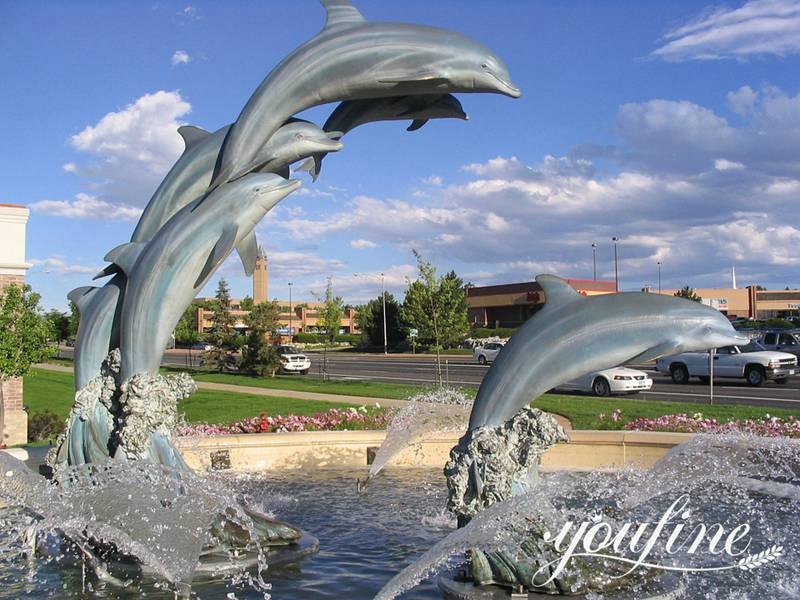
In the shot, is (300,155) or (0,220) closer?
(300,155)

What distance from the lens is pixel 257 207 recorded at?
314 inches

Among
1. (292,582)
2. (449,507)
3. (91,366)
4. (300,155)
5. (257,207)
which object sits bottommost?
(292,582)

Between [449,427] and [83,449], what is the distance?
245 inches

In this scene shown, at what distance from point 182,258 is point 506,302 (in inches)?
2536

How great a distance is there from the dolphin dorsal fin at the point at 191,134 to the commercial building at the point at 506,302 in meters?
58.3

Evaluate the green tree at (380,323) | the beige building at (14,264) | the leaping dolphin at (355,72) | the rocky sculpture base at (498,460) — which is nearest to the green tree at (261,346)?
the beige building at (14,264)

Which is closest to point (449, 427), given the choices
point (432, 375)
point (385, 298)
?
point (432, 375)

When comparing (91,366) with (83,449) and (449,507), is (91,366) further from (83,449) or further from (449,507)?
(449,507)

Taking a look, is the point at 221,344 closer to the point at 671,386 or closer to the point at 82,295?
the point at 671,386

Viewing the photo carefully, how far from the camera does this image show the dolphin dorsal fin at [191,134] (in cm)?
871

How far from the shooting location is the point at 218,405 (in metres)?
20.9

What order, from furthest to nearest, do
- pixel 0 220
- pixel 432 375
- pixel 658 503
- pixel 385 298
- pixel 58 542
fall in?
1. pixel 385 298
2. pixel 432 375
3. pixel 0 220
4. pixel 658 503
5. pixel 58 542

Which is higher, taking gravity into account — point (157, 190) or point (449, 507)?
point (157, 190)

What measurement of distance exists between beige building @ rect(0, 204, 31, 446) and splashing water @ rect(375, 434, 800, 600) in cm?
1308
